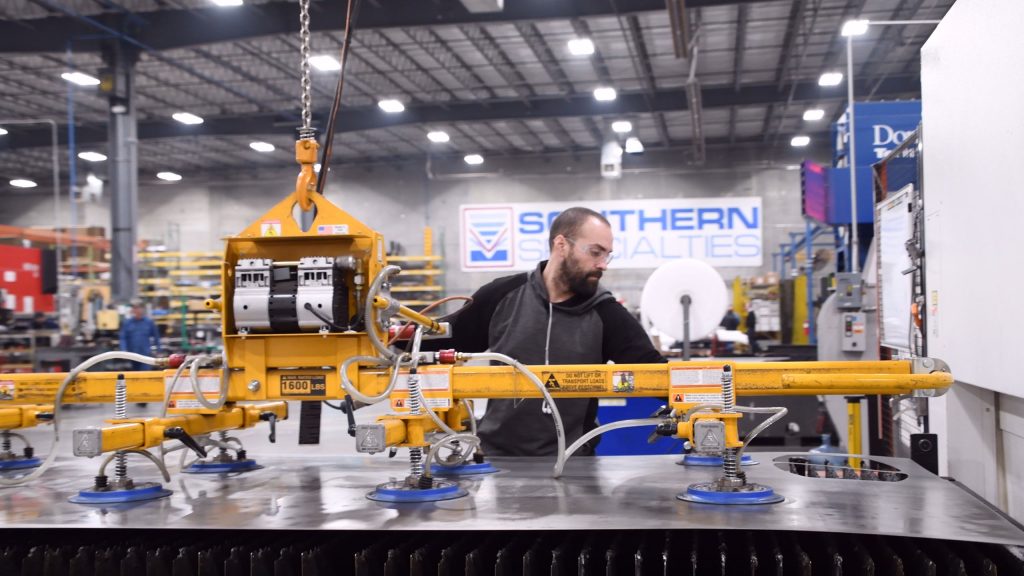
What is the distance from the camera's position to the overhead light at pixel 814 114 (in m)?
14.5

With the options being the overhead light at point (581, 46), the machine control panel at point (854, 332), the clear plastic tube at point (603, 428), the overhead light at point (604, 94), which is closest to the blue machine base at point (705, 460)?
the clear plastic tube at point (603, 428)

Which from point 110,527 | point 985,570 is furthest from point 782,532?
point 110,527

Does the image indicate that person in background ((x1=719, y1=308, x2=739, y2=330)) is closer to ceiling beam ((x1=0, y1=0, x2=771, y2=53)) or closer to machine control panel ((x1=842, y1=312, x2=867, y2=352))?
ceiling beam ((x1=0, y1=0, x2=771, y2=53))

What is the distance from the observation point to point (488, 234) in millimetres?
13195

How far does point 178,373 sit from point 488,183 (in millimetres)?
15904

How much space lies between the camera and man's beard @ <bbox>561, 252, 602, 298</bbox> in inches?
106

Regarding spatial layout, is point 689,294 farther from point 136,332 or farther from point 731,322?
point 731,322

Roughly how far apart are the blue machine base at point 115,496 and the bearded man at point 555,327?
3.28 feet

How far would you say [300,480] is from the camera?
6.98 feet

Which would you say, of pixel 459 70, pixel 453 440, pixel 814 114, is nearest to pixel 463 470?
pixel 453 440

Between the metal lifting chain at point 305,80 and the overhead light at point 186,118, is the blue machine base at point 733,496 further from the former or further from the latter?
the overhead light at point 186,118

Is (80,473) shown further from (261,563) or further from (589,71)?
(589,71)

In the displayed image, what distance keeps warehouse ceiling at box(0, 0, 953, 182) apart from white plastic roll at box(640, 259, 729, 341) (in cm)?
441

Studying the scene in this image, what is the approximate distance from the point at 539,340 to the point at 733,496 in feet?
3.62
